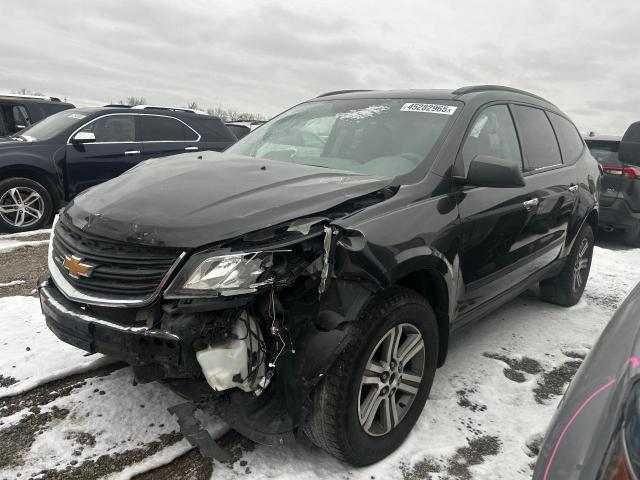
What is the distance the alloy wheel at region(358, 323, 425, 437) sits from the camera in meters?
2.19

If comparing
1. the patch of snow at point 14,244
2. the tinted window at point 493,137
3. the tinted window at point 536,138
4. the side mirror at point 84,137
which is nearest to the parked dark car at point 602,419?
the tinted window at point 493,137

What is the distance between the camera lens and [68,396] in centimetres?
266

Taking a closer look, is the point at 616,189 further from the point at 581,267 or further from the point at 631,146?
the point at 631,146

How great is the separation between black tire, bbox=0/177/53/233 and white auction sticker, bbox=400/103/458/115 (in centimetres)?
544

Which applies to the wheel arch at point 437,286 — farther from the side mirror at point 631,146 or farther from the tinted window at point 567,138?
the tinted window at point 567,138

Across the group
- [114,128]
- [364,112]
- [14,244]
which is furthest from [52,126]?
[364,112]

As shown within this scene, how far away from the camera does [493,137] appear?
3.15m

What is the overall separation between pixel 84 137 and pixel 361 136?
4810mm

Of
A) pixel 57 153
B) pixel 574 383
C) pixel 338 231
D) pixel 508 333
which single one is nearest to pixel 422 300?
pixel 338 231

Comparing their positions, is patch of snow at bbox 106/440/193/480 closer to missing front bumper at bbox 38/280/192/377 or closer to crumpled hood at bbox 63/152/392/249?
missing front bumper at bbox 38/280/192/377

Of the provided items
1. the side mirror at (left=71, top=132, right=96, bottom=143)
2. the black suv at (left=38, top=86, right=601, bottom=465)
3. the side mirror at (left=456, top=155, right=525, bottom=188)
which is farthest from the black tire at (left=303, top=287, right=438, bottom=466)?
the side mirror at (left=71, top=132, right=96, bottom=143)

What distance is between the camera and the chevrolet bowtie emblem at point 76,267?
205 centimetres

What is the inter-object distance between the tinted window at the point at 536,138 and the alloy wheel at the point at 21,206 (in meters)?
5.97

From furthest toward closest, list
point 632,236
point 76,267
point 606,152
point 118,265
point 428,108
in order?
1. point 632,236
2. point 606,152
3. point 428,108
4. point 76,267
5. point 118,265
